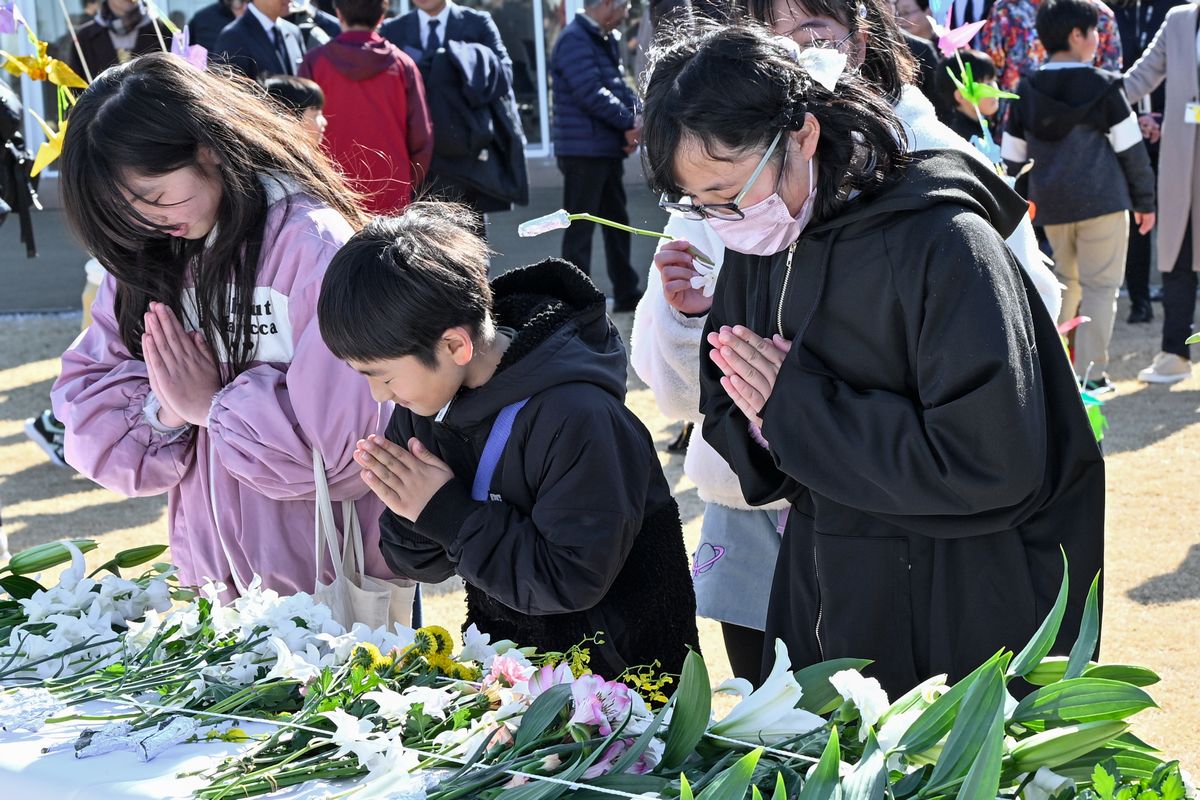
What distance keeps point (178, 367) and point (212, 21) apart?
4.85m

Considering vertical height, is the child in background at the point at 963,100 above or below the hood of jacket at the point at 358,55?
below

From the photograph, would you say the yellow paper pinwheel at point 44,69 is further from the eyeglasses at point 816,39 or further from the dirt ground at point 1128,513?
the dirt ground at point 1128,513

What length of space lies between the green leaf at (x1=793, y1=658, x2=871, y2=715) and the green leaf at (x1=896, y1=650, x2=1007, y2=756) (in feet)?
0.45

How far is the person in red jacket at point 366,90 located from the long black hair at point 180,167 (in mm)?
3264

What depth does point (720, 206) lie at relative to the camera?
178 cm

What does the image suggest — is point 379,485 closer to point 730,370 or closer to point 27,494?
point 730,370

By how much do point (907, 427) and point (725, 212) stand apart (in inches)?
14.4

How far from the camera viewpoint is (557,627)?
2113mm

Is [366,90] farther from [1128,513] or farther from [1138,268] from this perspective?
[1138,268]

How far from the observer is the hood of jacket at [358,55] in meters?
5.62

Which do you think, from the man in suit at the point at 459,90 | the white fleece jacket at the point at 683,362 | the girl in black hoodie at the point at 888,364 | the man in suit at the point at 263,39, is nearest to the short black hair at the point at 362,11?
the man in suit at the point at 263,39

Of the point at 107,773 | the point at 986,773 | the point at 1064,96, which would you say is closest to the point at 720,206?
the point at 986,773

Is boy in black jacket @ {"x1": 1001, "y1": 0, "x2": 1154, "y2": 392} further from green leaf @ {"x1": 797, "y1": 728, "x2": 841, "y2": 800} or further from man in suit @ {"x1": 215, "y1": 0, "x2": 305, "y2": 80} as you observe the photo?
green leaf @ {"x1": 797, "y1": 728, "x2": 841, "y2": 800}

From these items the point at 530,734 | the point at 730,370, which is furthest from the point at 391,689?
the point at 730,370
